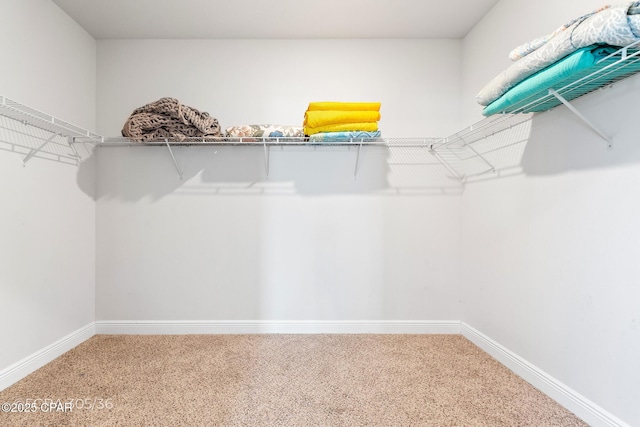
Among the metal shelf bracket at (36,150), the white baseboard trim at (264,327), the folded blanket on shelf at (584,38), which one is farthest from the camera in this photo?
the white baseboard trim at (264,327)

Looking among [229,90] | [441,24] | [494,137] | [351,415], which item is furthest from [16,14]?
[494,137]

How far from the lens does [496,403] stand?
4.44 feet

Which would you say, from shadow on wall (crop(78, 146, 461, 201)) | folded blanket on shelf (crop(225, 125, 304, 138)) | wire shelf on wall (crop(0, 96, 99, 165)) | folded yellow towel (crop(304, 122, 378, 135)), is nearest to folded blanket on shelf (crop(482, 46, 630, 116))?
folded yellow towel (crop(304, 122, 378, 135))

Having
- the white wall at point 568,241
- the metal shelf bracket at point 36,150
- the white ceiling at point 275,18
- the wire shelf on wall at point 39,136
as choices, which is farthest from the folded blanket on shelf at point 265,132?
the white wall at point 568,241

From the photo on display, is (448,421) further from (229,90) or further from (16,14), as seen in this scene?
(16,14)

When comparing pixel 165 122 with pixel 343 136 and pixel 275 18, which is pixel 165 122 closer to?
pixel 275 18

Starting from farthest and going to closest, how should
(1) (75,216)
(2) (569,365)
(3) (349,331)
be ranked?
(3) (349,331)
(1) (75,216)
(2) (569,365)

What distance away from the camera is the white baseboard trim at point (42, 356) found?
1469mm

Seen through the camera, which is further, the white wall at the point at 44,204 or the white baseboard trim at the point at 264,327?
the white baseboard trim at the point at 264,327

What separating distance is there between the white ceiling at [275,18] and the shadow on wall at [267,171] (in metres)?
0.77

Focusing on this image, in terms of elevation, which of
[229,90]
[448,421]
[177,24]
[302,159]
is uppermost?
[177,24]

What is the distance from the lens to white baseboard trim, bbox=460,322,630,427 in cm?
116

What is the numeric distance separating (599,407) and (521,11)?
1.86 meters

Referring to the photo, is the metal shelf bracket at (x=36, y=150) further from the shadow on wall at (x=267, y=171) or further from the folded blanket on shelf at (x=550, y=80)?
the folded blanket on shelf at (x=550, y=80)
